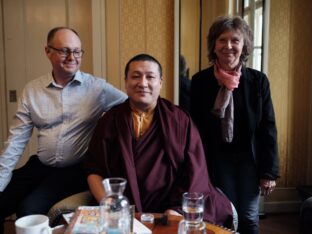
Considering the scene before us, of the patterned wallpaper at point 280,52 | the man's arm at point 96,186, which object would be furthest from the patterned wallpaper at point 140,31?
the man's arm at point 96,186

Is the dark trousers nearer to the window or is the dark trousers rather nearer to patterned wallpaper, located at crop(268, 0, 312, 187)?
the window

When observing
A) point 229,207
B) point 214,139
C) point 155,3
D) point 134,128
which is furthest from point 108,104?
point 155,3

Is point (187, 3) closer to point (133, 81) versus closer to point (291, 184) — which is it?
point (133, 81)

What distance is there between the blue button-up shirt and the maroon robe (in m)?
→ 0.21

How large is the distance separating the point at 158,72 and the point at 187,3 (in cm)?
123

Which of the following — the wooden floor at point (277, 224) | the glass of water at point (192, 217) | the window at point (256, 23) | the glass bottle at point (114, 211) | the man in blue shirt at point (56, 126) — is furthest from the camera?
the window at point (256, 23)

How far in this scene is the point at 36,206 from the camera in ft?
5.70

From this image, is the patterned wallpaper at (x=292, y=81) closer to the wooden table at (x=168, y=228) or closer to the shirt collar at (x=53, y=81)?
the shirt collar at (x=53, y=81)

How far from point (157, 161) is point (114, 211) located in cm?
58

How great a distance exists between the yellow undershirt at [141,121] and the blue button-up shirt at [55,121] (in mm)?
336

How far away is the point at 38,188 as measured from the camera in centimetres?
183

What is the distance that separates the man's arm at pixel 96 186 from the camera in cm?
165

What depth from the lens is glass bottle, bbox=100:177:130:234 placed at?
108cm

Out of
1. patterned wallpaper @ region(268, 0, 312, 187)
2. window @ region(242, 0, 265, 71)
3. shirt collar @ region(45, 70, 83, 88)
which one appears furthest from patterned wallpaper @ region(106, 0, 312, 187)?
shirt collar @ region(45, 70, 83, 88)
